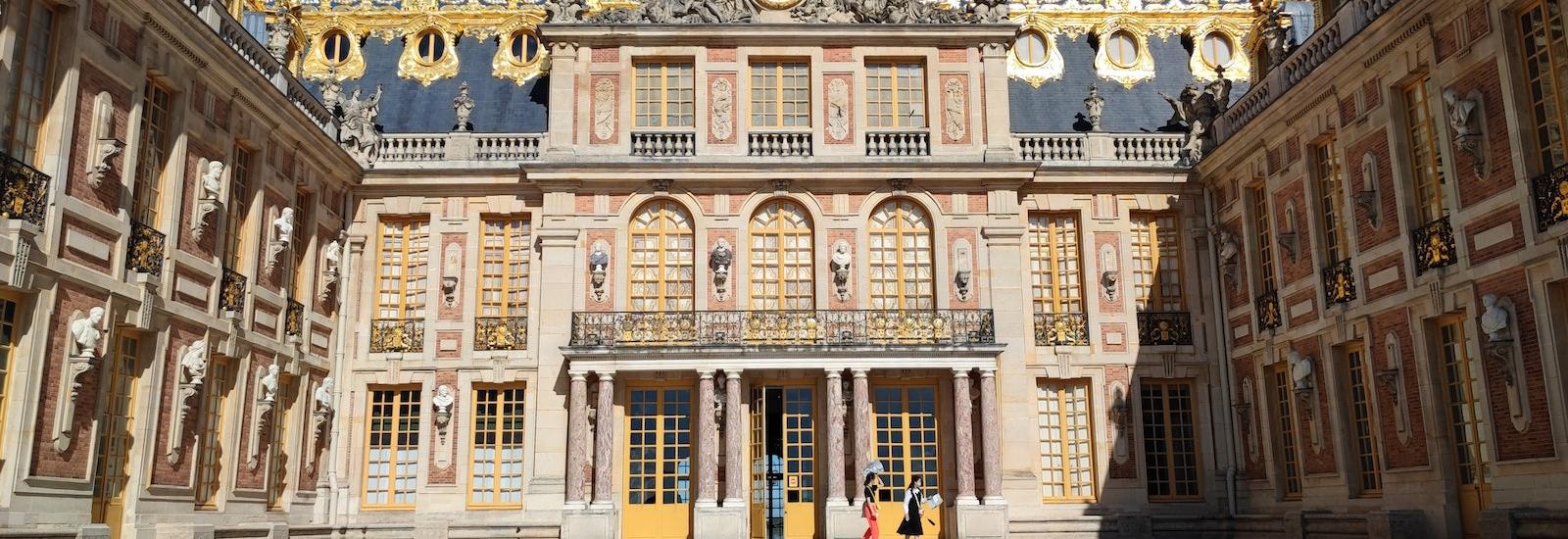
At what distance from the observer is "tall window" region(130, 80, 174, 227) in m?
15.5

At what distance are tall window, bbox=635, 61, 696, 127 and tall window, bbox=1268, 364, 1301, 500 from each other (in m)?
10.6

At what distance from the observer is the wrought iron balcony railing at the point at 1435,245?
1519 cm

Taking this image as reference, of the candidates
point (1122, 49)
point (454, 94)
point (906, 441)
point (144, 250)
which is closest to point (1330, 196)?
point (906, 441)


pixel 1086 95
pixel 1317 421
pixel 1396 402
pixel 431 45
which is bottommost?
pixel 1317 421

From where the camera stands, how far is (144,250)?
15312 mm

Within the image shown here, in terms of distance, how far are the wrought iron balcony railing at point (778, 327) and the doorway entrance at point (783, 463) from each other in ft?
3.25

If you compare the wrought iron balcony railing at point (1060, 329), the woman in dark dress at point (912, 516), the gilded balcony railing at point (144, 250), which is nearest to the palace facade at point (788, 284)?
the wrought iron balcony railing at point (1060, 329)

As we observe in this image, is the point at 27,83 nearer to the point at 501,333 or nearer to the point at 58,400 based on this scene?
the point at 58,400

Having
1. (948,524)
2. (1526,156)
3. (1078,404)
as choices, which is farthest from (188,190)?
(1526,156)

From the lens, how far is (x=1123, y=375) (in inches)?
872

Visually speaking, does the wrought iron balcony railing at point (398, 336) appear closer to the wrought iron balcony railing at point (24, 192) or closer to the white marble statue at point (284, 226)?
the white marble statue at point (284, 226)

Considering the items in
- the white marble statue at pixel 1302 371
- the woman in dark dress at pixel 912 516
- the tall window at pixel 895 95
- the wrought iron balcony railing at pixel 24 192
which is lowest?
the woman in dark dress at pixel 912 516

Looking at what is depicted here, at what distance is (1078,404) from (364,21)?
16001 millimetres

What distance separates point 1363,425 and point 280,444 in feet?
52.1
